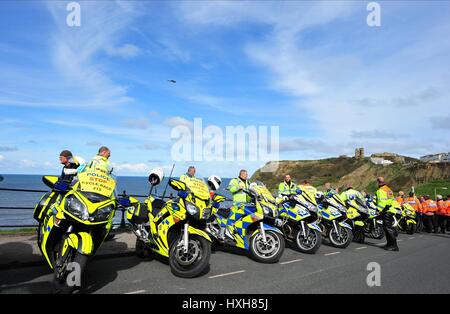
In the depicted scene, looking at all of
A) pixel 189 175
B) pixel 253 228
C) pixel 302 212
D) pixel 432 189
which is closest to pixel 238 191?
pixel 253 228

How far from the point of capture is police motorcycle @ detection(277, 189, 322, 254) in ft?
28.0

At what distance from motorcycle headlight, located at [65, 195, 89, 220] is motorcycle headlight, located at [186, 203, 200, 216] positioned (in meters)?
1.71

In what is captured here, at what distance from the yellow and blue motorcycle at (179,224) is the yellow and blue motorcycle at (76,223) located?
1263 millimetres

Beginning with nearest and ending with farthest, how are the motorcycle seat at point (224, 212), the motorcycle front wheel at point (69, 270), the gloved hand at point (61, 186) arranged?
the motorcycle front wheel at point (69, 270) → the gloved hand at point (61, 186) → the motorcycle seat at point (224, 212)

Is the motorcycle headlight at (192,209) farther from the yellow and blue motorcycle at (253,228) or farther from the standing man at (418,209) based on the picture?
the standing man at (418,209)

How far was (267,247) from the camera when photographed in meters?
7.23

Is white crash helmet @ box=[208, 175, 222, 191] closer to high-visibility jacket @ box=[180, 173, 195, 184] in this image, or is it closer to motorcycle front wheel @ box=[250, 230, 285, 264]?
high-visibility jacket @ box=[180, 173, 195, 184]

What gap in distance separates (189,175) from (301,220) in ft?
10.9

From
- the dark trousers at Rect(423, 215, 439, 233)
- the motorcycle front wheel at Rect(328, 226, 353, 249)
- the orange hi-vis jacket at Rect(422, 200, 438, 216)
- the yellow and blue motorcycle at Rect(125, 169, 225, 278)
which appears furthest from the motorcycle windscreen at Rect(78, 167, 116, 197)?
the dark trousers at Rect(423, 215, 439, 233)

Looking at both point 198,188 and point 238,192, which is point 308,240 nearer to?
point 238,192

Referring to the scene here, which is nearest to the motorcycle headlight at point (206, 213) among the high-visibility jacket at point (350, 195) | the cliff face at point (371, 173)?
the high-visibility jacket at point (350, 195)

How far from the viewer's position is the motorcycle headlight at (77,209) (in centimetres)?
450
